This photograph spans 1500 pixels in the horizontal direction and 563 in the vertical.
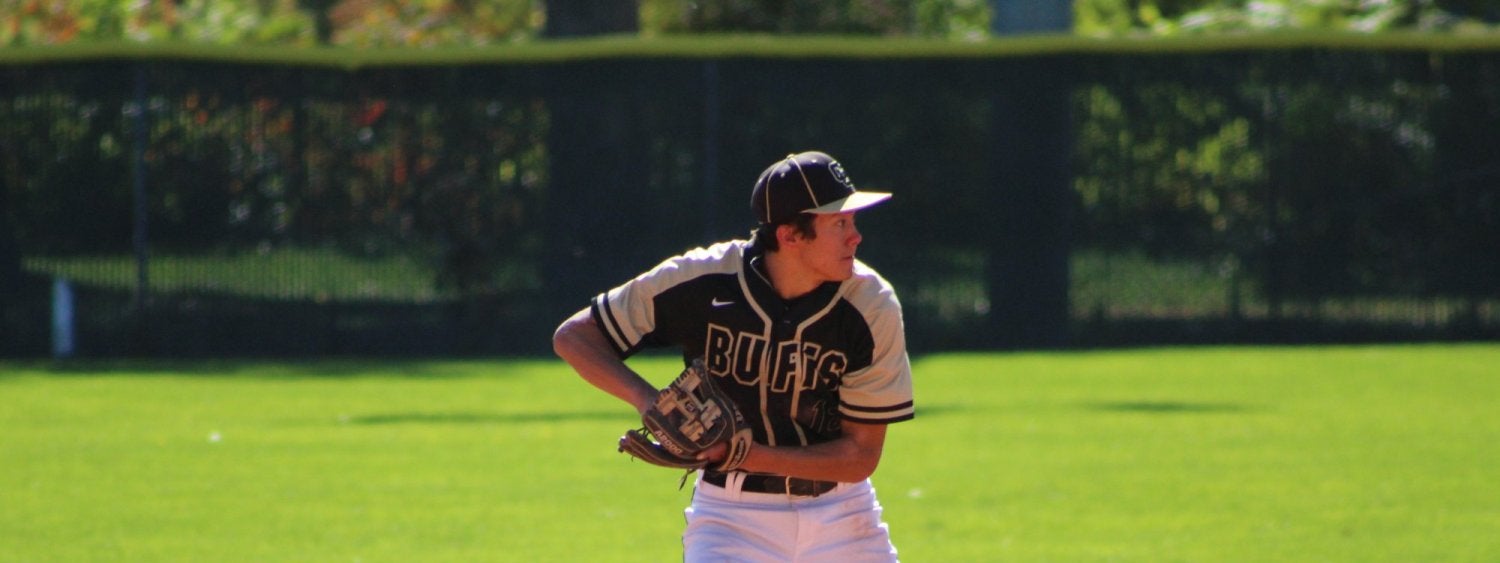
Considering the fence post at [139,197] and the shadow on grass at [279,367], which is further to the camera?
the fence post at [139,197]

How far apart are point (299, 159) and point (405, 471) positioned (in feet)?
20.7

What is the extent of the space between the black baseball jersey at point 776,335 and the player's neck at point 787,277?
2 cm

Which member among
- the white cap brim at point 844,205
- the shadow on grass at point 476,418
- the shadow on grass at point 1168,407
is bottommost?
the shadow on grass at point 476,418

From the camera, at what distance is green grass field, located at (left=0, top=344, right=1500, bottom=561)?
25.2ft

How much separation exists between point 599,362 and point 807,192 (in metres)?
0.71

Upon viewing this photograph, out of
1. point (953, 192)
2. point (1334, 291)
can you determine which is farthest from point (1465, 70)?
point (953, 192)

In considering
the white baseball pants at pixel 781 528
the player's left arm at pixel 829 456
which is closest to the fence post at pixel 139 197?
the white baseball pants at pixel 781 528

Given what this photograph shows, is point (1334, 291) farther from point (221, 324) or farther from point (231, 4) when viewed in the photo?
point (231, 4)

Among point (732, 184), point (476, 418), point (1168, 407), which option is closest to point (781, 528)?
point (476, 418)

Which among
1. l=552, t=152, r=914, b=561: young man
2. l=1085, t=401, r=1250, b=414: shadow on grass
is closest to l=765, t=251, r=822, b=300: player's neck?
l=552, t=152, r=914, b=561: young man

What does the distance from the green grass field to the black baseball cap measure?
2.86 m

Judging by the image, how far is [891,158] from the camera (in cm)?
1545

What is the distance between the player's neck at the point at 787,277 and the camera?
5.03 m

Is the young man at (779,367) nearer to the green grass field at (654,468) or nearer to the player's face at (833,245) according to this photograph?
the player's face at (833,245)
